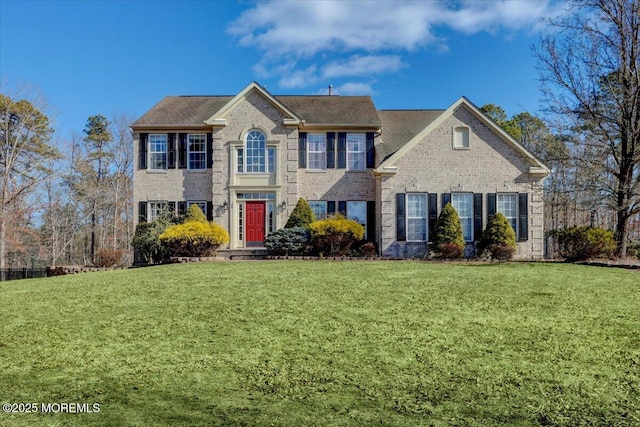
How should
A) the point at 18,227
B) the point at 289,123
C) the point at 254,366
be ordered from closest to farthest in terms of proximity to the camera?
the point at 254,366 < the point at 289,123 < the point at 18,227

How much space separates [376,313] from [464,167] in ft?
45.1

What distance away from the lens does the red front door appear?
22.5 m

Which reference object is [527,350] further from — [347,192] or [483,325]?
[347,192]

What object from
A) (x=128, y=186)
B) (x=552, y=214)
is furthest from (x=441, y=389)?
(x=128, y=186)

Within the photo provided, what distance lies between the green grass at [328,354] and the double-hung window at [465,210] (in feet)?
29.4

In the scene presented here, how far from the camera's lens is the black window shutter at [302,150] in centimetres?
2287

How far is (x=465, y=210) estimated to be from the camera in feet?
67.6

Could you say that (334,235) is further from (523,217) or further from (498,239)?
(523,217)

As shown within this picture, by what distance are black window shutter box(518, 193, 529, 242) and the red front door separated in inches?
437

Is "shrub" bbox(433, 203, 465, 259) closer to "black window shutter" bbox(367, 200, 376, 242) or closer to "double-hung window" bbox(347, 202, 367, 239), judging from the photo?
"black window shutter" bbox(367, 200, 376, 242)

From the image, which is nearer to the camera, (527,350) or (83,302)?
(527,350)

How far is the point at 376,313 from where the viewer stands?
8.48 meters

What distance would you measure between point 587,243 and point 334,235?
29.7 ft

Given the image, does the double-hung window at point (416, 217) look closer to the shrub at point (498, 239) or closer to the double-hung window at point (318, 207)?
the shrub at point (498, 239)
